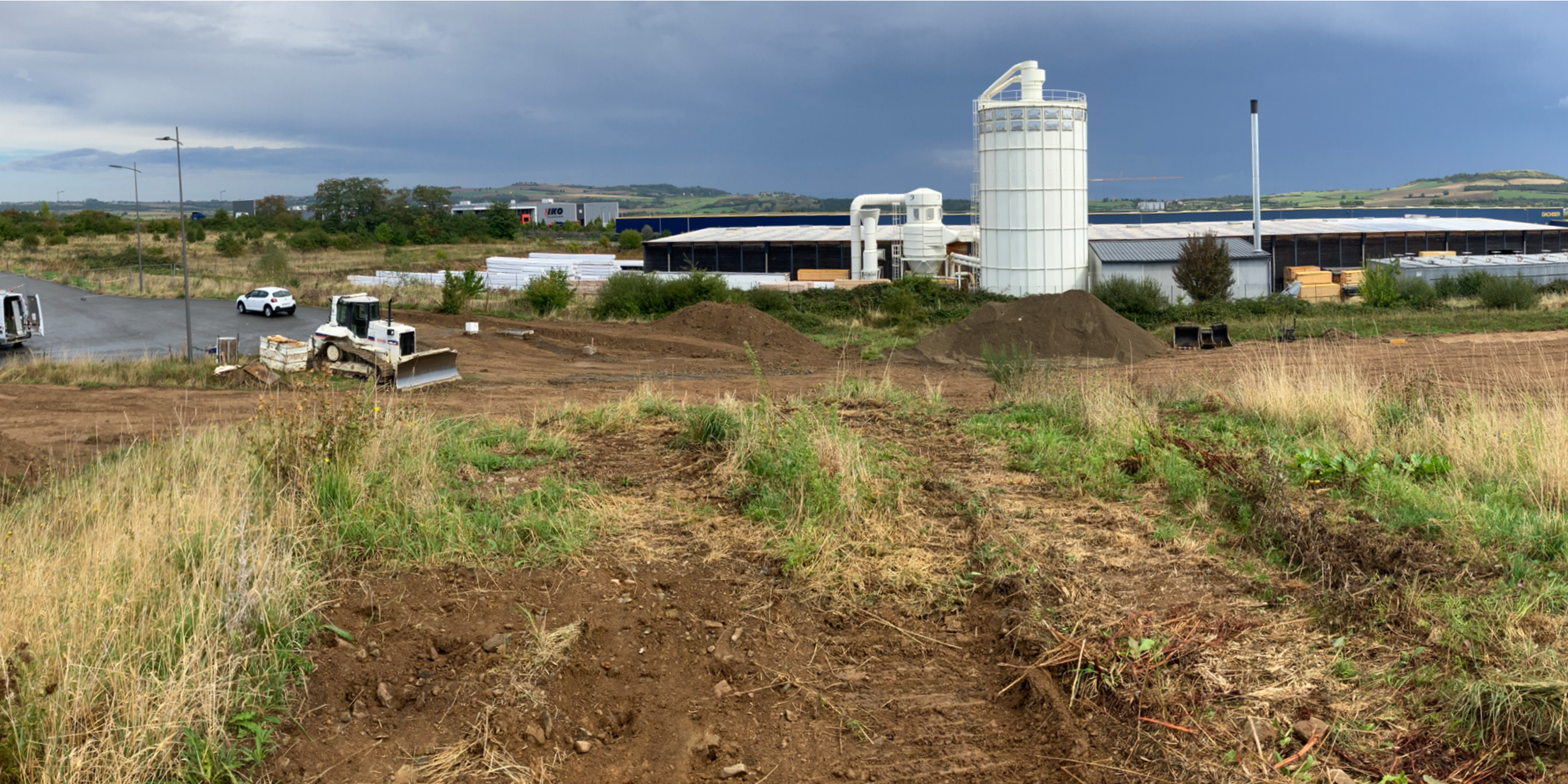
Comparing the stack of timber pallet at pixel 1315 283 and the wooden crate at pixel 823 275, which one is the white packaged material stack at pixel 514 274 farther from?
the stack of timber pallet at pixel 1315 283

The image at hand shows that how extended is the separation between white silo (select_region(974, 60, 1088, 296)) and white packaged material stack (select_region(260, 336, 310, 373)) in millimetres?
29561

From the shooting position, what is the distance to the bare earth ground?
4832 mm

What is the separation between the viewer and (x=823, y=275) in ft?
197

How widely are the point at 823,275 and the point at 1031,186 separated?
1773 centimetres

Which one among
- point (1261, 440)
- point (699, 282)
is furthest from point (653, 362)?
point (1261, 440)

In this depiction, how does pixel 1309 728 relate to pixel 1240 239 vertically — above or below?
below

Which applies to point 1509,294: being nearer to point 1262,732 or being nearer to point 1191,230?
point 1191,230

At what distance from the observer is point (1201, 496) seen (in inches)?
338

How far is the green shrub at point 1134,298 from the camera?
129 feet

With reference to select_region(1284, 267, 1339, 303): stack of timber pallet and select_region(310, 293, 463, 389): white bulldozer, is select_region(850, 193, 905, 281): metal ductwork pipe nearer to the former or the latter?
select_region(1284, 267, 1339, 303): stack of timber pallet

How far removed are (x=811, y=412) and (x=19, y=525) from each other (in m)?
6.67

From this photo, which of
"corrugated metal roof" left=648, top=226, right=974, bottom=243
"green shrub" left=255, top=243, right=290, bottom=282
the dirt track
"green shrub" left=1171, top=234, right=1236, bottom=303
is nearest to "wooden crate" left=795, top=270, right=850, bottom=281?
"corrugated metal roof" left=648, top=226, right=974, bottom=243

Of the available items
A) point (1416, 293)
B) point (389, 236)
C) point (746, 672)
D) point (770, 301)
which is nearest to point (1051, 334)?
point (770, 301)

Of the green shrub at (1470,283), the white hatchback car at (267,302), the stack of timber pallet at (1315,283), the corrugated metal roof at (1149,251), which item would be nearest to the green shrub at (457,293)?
the white hatchback car at (267,302)
